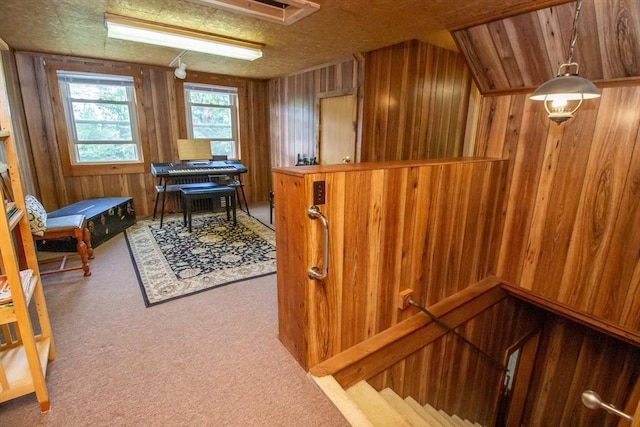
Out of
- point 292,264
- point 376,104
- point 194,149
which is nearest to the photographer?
point 292,264

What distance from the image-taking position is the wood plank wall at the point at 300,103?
3.98m

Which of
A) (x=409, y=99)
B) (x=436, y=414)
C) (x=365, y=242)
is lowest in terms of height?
(x=436, y=414)

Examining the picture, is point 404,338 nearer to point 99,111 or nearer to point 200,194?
point 200,194

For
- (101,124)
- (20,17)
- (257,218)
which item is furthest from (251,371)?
(101,124)

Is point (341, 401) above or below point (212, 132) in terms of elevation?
below

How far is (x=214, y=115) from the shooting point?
16.8ft

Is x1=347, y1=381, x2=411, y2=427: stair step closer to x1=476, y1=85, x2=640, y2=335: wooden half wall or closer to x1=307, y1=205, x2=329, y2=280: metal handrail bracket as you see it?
x1=307, y1=205, x2=329, y2=280: metal handrail bracket

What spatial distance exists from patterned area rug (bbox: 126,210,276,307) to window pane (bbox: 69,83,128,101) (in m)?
1.77

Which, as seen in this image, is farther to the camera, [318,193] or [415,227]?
[415,227]

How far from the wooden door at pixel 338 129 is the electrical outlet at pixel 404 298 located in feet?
7.85

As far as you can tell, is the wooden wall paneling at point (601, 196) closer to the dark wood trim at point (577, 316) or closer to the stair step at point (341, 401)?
the dark wood trim at point (577, 316)

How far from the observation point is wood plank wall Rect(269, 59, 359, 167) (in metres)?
3.98

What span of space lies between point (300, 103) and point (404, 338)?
3882 mm

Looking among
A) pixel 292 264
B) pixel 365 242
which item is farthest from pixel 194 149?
pixel 365 242
